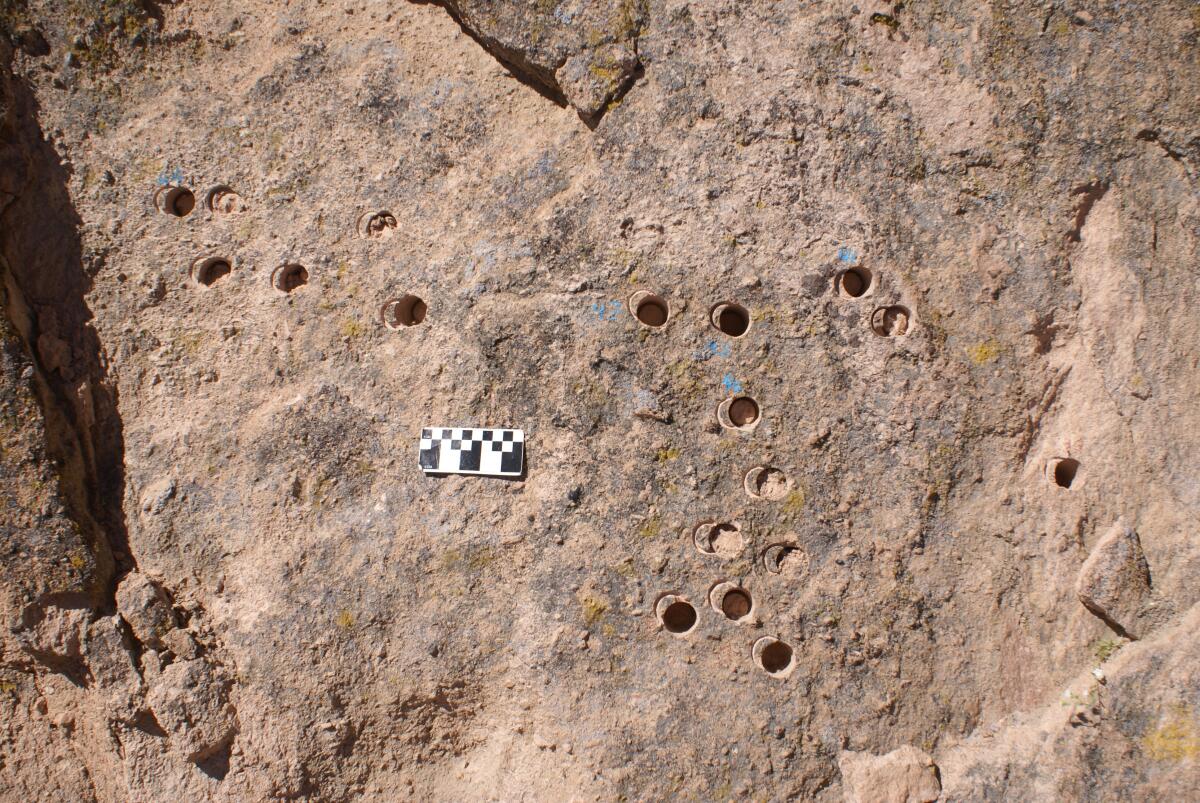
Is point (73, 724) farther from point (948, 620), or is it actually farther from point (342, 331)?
point (948, 620)

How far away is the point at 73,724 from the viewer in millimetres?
2326

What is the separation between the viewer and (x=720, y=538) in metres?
2.15

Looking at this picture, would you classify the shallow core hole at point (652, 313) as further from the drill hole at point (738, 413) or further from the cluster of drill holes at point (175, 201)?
the cluster of drill holes at point (175, 201)

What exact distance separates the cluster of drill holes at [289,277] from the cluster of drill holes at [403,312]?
273mm

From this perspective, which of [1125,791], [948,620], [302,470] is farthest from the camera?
[302,470]

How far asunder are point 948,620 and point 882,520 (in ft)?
1.02

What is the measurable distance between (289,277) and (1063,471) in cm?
226

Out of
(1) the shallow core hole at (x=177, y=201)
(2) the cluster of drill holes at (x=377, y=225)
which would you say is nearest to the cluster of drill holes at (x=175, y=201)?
(1) the shallow core hole at (x=177, y=201)

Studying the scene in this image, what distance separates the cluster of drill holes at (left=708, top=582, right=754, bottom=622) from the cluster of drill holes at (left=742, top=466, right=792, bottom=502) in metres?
0.25

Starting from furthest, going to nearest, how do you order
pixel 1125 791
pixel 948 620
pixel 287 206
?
1. pixel 287 206
2. pixel 948 620
3. pixel 1125 791

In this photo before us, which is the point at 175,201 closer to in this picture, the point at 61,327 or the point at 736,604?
the point at 61,327

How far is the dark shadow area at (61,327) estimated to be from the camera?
227 centimetres

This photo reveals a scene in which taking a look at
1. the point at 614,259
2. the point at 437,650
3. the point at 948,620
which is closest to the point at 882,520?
the point at 948,620

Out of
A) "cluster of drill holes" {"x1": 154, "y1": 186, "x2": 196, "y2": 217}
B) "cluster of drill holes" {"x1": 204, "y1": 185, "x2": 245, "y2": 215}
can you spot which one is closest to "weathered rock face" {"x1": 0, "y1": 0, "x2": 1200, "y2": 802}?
"cluster of drill holes" {"x1": 204, "y1": 185, "x2": 245, "y2": 215}
